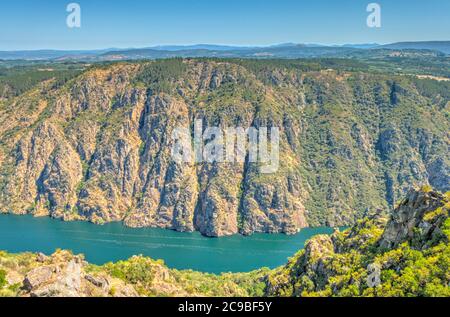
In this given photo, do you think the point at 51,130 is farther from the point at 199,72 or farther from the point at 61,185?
the point at 199,72

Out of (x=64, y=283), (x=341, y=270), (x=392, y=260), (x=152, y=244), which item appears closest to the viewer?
(x=64, y=283)

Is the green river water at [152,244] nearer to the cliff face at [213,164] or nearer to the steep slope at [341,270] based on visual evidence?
the cliff face at [213,164]

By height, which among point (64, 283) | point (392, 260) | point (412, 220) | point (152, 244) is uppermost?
point (412, 220)

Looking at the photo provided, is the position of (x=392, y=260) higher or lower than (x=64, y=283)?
lower

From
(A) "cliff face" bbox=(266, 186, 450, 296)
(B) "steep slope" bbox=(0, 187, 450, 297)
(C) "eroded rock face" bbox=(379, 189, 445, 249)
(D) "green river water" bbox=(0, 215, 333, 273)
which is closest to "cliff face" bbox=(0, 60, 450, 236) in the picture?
(D) "green river water" bbox=(0, 215, 333, 273)

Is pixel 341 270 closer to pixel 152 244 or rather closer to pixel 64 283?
pixel 64 283

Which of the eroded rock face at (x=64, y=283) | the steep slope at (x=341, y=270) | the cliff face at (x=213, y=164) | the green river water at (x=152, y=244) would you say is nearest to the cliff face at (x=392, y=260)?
the steep slope at (x=341, y=270)

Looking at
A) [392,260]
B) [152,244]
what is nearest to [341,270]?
[392,260]
